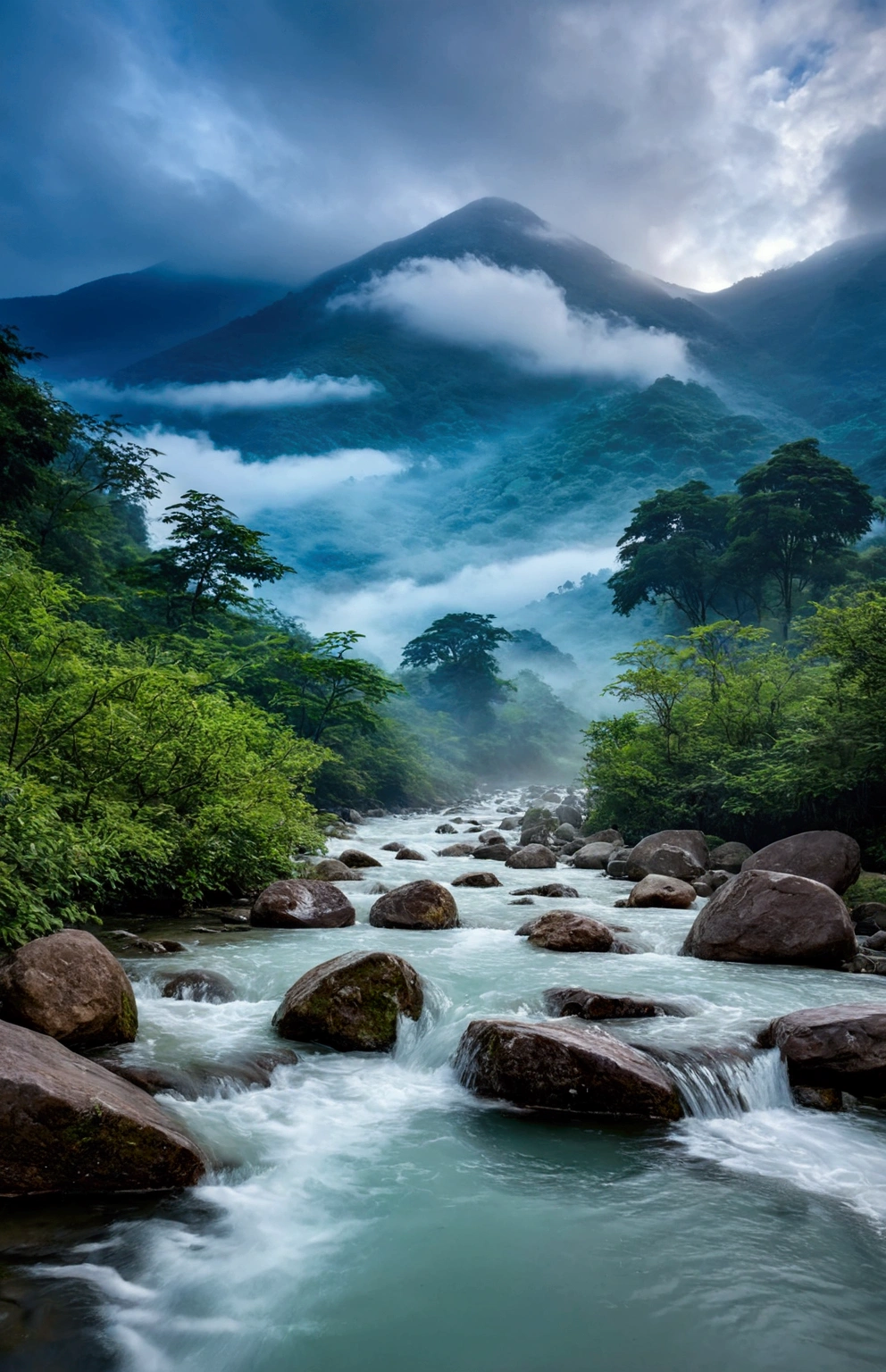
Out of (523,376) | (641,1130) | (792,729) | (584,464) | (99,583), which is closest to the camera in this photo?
(641,1130)

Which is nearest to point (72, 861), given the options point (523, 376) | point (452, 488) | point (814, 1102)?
point (814, 1102)

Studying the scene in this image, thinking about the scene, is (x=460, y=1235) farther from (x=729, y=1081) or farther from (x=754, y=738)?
(x=754, y=738)

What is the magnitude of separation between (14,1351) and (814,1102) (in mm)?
5447

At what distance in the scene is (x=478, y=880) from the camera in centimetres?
1631

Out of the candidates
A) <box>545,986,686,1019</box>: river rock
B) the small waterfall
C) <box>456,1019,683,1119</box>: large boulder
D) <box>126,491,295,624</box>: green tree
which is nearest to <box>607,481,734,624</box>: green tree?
<box>126,491,295,624</box>: green tree

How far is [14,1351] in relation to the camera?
2963 millimetres

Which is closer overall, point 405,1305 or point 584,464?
point 405,1305

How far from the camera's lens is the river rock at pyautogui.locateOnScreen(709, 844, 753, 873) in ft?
56.4

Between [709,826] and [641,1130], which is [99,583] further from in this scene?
[641,1130]

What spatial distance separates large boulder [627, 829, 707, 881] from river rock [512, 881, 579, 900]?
2069 millimetres

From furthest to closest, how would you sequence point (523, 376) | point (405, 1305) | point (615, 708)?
point (523, 376)
point (615, 708)
point (405, 1305)

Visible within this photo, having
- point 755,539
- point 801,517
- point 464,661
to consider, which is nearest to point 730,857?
point 801,517

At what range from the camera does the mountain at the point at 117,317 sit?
14875 centimetres

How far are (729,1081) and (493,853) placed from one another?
16.0m
